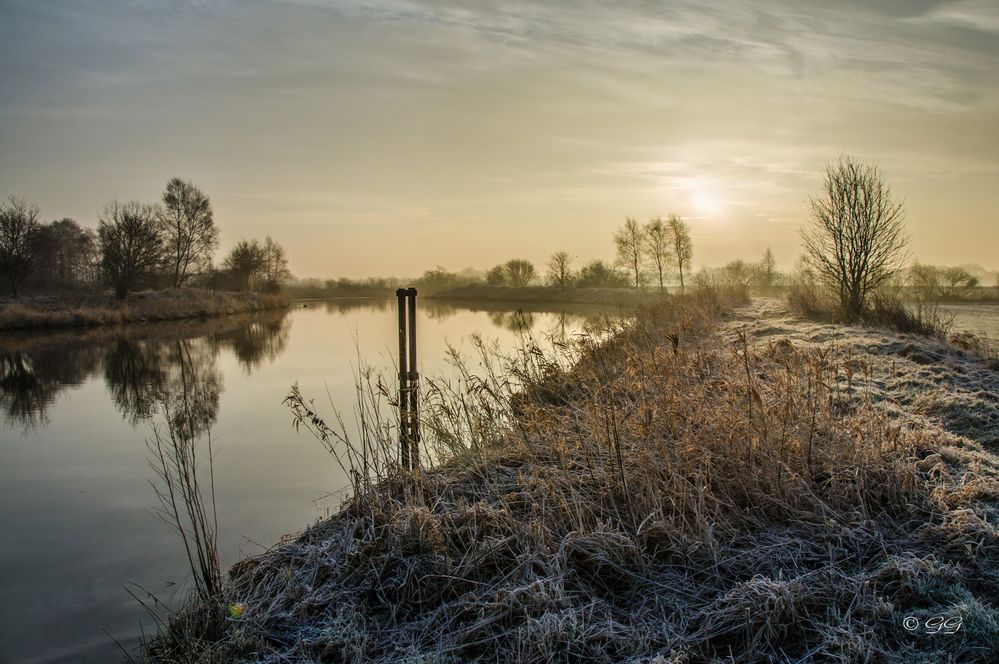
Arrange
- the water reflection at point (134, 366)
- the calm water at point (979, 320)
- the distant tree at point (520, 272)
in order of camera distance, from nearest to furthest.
A: 1. the water reflection at point (134, 366)
2. the calm water at point (979, 320)
3. the distant tree at point (520, 272)

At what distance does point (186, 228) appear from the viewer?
141 feet

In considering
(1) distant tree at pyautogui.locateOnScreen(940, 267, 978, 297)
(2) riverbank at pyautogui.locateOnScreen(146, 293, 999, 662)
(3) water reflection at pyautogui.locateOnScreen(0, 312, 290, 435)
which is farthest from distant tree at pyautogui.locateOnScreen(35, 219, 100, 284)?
(1) distant tree at pyautogui.locateOnScreen(940, 267, 978, 297)

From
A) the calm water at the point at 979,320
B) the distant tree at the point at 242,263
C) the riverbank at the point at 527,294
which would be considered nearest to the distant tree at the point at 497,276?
the riverbank at the point at 527,294

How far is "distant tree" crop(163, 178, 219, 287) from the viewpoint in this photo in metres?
42.1

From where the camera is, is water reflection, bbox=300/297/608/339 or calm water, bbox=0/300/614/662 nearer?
calm water, bbox=0/300/614/662

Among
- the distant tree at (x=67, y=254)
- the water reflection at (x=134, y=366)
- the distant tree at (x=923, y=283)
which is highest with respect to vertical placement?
the distant tree at (x=67, y=254)

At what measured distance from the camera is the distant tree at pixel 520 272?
187ft

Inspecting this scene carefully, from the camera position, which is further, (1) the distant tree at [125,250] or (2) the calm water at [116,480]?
(1) the distant tree at [125,250]

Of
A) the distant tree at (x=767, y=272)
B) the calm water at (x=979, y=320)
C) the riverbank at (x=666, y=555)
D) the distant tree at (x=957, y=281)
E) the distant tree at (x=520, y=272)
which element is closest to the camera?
the riverbank at (x=666, y=555)

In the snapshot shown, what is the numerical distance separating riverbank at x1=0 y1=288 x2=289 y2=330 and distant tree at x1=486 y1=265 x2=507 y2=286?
24.0 meters

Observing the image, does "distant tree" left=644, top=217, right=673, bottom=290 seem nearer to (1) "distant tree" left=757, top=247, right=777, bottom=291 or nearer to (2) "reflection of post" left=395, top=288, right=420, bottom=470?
(1) "distant tree" left=757, top=247, right=777, bottom=291

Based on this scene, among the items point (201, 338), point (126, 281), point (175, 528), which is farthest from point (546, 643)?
point (126, 281)

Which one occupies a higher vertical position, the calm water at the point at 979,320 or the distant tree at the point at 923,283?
the distant tree at the point at 923,283

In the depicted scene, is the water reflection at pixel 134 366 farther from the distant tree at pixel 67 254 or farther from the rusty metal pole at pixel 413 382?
the distant tree at pixel 67 254
